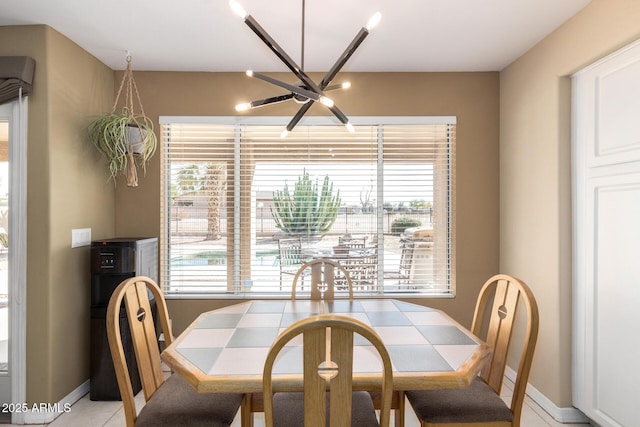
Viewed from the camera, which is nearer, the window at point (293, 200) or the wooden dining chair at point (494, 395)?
the wooden dining chair at point (494, 395)

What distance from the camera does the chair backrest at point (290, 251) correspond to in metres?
3.35

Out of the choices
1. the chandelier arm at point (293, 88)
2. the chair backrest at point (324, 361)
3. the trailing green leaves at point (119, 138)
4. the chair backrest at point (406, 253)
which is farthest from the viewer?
the chair backrest at point (406, 253)

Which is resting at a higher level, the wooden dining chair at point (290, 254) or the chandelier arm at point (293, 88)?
the chandelier arm at point (293, 88)

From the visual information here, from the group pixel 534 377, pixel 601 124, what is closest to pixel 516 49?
pixel 601 124

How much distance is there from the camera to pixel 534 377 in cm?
279

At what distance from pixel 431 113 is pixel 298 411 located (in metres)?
2.59

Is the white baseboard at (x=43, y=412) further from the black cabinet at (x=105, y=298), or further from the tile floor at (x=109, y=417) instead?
the black cabinet at (x=105, y=298)

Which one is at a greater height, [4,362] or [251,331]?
[251,331]

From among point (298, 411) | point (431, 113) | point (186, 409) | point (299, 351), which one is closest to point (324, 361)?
point (299, 351)

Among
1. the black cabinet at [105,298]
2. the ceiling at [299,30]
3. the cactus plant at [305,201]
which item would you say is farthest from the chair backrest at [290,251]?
the ceiling at [299,30]

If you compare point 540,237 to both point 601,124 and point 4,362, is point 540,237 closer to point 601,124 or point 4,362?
point 601,124

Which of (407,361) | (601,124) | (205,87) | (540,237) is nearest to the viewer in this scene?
(407,361)

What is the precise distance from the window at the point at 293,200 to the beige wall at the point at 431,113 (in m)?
0.10

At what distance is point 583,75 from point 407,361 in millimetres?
2155
